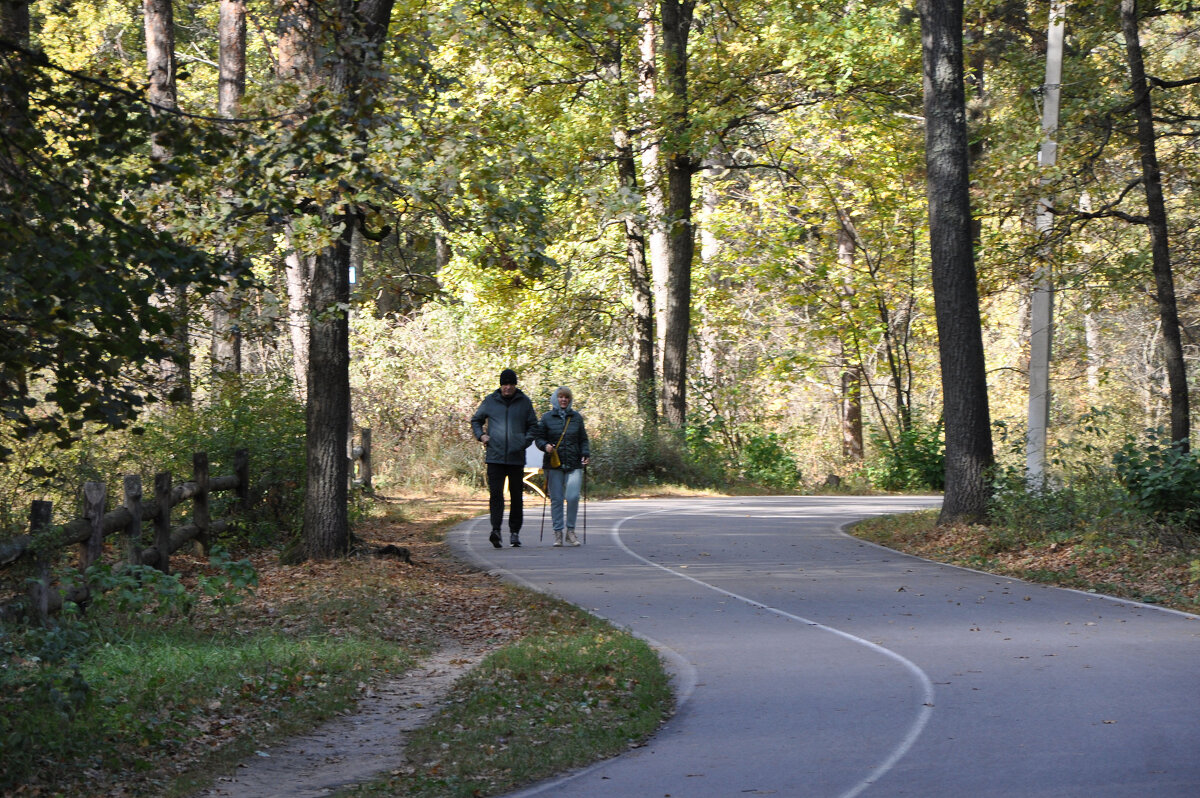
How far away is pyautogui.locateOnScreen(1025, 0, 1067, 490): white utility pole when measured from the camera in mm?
19281

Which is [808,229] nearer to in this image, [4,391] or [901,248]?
[901,248]

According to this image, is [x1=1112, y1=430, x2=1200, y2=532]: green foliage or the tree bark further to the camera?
the tree bark

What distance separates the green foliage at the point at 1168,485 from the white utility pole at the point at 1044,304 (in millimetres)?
2474

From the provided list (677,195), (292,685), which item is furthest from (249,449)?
(677,195)

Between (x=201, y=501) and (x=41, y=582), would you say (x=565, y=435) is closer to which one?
(x=201, y=501)

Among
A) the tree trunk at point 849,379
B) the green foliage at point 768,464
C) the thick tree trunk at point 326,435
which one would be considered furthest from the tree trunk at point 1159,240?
the tree trunk at point 849,379

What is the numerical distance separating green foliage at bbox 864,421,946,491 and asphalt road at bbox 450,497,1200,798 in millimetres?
16652

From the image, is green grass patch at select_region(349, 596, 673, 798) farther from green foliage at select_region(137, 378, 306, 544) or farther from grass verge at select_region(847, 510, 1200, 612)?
green foliage at select_region(137, 378, 306, 544)

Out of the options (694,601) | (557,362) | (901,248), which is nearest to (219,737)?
(694,601)

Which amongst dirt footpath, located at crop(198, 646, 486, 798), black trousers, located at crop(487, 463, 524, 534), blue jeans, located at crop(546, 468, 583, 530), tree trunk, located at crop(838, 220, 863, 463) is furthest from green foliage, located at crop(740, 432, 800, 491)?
dirt footpath, located at crop(198, 646, 486, 798)

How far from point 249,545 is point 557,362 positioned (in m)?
19.3

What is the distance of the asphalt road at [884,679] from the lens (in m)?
6.93

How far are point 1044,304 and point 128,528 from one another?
13664 mm

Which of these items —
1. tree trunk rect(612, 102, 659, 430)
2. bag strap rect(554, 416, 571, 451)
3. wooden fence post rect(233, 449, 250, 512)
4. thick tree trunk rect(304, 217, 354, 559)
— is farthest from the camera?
tree trunk rect(612, 102, 659, 430)
